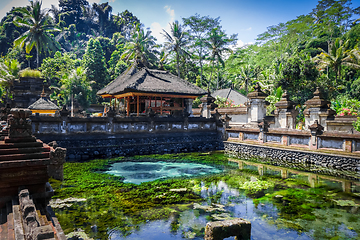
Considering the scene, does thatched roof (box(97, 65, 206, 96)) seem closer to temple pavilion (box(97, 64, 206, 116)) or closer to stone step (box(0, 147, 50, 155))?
temple pavilion (box(97, 64, 206, 116))

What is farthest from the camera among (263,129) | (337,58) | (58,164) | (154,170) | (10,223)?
(337,58)

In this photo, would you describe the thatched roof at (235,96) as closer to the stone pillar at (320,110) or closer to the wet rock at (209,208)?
the stone pillar at (320,110)

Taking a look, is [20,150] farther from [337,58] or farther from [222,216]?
[337,58]

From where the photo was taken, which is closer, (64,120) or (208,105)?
(64,120)

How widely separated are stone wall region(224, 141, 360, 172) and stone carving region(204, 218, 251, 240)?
33.8ft

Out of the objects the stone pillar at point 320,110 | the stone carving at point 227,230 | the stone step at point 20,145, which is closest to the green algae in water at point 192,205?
the stone carving at point 227,230

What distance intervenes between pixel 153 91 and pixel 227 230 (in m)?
15.7

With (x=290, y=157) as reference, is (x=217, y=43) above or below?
above

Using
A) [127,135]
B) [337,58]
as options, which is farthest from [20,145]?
[337,58]

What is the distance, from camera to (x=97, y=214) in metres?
6.98

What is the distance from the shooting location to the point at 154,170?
1254cm

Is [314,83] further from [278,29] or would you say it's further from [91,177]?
[278,29]

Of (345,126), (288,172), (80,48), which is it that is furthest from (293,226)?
(80,48)

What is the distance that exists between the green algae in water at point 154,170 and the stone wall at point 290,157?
448 centimetres
